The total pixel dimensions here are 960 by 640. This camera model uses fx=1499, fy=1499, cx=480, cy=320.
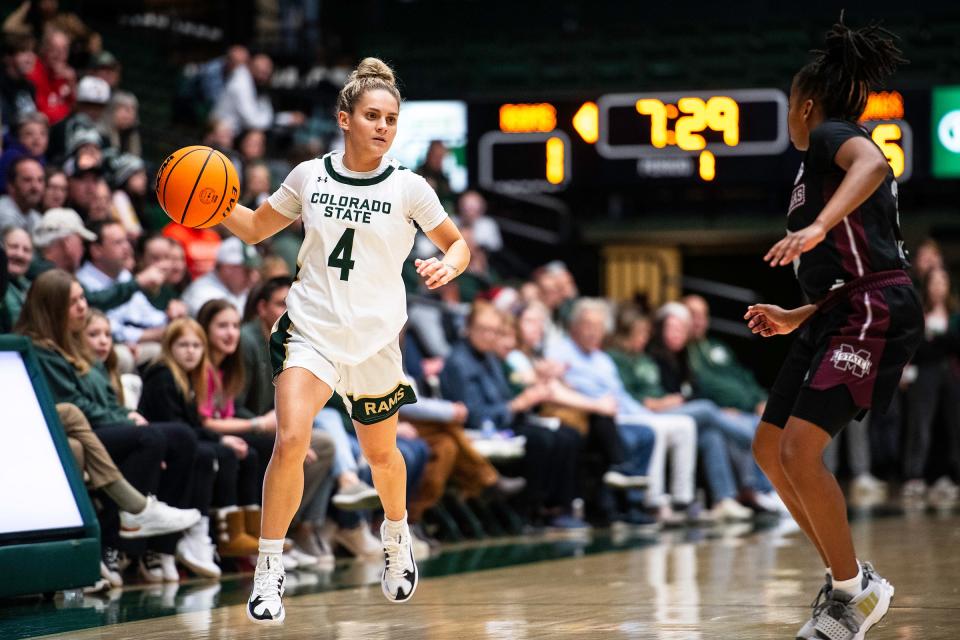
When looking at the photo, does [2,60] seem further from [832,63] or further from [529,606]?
[832,63]

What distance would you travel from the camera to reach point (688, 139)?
14.2 m

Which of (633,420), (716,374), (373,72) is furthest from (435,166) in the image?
(373,72)

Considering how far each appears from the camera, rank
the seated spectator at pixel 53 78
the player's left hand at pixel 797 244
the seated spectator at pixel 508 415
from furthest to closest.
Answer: the seated spectator at pixel 53 78
the seated spectator at pixel 508 415
the player's left hand at pixel 797 244

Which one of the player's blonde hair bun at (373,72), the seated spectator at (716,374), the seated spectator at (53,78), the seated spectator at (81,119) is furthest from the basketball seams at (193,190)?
the seated spectator at (716,374)

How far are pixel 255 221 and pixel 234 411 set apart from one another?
2.60 m

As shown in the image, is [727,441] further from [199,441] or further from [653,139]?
[199,441]

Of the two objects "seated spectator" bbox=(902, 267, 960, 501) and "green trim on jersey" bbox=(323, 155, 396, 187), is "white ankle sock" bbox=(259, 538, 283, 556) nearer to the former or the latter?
"green trim on jersey" bbox=(323, 155, 396, 187)

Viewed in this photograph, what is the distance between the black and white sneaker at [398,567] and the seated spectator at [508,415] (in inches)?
172

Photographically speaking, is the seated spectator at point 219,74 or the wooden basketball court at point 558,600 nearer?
the wooden basketball court at point 558,600

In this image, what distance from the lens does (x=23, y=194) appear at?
889 centimetres

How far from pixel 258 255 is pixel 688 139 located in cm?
563

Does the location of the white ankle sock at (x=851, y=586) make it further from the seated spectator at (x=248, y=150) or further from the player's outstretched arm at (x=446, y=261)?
the seated spectator at (x=248, y=150)

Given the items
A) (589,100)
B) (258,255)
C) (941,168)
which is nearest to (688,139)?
(589,100)

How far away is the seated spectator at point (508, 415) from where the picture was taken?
10133 mm
